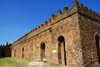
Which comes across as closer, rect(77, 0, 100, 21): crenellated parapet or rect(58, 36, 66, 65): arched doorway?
rect(77, 0, 100, 21): crenellated parapet

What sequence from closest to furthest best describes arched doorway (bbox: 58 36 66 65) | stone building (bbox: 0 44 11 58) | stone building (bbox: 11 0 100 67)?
stone building (bbox: 11 0 100 67)
arched doorway (bbox: 58 36 66 65)
stone building (bbox: 0 44 11 58)

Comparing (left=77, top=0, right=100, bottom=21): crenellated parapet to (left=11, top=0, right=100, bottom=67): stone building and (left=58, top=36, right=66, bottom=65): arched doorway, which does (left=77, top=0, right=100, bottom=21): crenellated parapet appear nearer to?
(left=11, top=0, right=100, bottom=67): stone building

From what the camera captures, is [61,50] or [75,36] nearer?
[75,36]

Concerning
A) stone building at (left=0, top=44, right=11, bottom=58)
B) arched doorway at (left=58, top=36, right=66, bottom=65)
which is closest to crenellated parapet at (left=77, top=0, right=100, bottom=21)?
arched doorway at (left=58, top=36, right=66, bottom=65)

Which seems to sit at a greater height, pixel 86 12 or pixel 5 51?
pixel 86 12

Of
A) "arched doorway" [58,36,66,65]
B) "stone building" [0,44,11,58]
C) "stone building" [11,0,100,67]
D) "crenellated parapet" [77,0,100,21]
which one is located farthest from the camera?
"stone building" [0,44,11,58]

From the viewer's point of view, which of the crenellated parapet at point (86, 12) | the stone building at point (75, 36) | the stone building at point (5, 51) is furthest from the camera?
the stone building at point (5, 51)

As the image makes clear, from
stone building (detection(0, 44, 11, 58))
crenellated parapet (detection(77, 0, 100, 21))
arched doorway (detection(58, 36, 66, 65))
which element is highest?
crenellated parapet (detection(77, 0, 100, 21))

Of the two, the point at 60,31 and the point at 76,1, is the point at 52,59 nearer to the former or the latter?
the point at 60,31

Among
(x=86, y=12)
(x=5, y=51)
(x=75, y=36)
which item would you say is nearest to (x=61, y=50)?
(x=75, y=36)

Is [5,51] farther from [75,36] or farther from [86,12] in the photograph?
[86,12]

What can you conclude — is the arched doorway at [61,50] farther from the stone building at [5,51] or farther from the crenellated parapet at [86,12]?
the stone building at [5,51]

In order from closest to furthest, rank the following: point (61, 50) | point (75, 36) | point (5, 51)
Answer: point (75, 36)
point (61, 50)
point (5, 51)

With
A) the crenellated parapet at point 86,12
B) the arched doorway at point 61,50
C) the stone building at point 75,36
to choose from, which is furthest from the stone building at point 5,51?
the crenellated parapet at point 86,12
